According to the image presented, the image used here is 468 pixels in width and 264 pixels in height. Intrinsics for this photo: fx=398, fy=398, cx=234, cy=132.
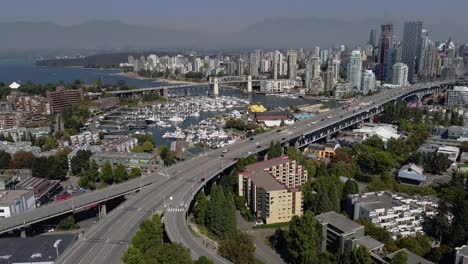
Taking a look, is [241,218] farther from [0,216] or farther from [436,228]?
[0,216]

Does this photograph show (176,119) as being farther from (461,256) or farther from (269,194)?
(461,256)

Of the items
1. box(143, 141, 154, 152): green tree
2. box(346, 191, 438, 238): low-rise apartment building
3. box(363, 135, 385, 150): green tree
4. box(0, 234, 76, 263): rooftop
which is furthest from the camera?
box(143, 141, 154, 152): green tree

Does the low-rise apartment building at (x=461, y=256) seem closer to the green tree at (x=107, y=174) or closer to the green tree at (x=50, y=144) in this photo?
the green tree at (x=107, y=174)

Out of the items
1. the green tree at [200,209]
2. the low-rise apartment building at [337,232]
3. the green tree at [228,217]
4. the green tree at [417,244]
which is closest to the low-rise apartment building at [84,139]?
the green tree at [200,209]

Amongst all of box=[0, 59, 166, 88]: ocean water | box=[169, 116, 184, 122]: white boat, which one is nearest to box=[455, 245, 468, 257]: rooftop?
box=[169, 116, 184, 122]: white boat

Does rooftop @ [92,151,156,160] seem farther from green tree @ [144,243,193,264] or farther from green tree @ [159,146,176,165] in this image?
green tree @ [144,243,193,264]

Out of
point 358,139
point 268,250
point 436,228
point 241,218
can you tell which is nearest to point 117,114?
point 358,139
